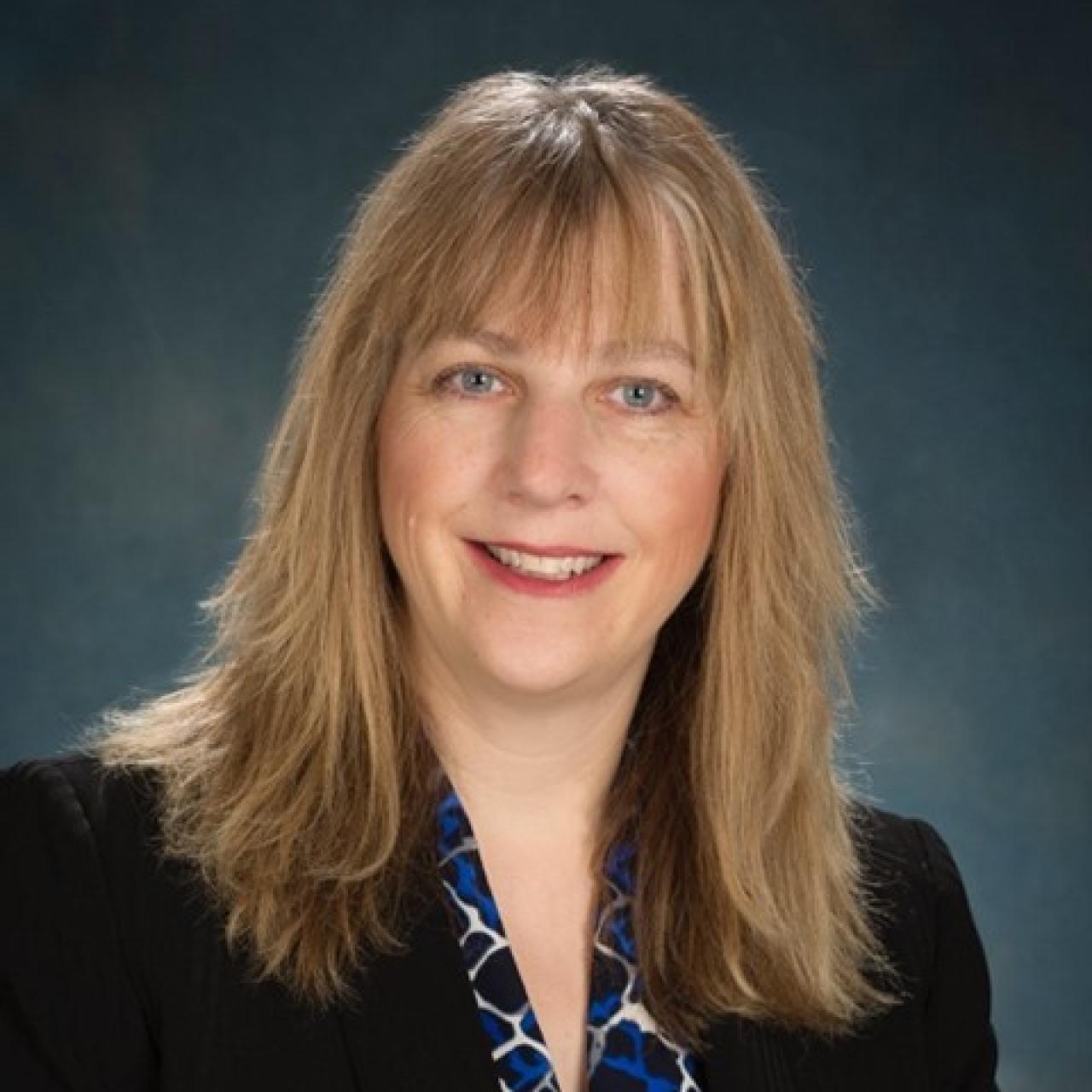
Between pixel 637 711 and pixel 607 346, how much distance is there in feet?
2.05

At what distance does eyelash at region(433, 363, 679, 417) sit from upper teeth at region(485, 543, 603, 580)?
0.18m

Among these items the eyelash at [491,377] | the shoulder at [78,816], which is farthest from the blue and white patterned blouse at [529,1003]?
the eyelash at [491,377]

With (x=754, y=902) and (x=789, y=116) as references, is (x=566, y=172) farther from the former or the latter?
(x=789, y=116)

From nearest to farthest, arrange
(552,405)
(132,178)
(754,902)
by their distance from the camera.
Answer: (552,405), (754,902), (132,178)

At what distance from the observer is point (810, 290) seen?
17.5ft

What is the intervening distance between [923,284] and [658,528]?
274cm

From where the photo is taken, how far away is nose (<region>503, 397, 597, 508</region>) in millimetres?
2707

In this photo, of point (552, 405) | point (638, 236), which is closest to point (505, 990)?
point (552, 405)

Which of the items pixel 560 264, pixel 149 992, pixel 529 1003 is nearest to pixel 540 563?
pixel 560 264

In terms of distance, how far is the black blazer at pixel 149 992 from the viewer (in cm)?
267

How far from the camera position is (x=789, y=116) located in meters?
5.40

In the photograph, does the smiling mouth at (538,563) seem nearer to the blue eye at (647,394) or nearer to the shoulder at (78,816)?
the blue eye at (647,394)

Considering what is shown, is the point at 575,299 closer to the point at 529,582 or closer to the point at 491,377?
the point at 491,377

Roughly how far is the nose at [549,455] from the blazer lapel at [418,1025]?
539 mm
